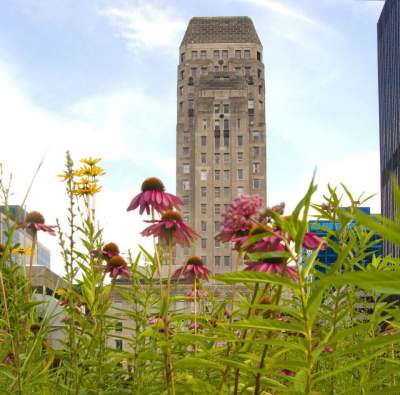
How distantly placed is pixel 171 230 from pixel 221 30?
9734 centimetres

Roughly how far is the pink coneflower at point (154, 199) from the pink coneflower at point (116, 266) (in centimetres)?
36

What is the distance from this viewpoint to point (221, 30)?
96.7 metres

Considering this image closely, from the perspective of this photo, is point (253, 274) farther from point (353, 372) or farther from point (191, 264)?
point (191, 264)

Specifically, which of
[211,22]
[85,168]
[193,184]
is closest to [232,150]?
[193,184]

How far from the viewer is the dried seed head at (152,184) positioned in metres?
2.56

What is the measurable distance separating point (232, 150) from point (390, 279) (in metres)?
81.3

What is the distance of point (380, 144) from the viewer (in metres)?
81.9

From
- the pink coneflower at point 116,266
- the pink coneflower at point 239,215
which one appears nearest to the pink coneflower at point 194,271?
the pink coneflower at point 116,266

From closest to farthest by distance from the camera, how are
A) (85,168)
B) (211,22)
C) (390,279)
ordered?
(390,279)
(85,168)
(211,22)

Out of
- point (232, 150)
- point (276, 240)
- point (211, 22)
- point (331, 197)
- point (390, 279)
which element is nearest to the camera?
point (390, 279)

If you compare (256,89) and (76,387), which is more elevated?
(256,89)

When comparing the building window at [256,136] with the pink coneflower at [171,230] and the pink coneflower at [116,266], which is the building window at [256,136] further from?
the pink coneflower at [171,230]

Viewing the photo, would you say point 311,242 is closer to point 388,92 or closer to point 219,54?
point 388,92

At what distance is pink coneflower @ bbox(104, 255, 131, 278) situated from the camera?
2893mm
